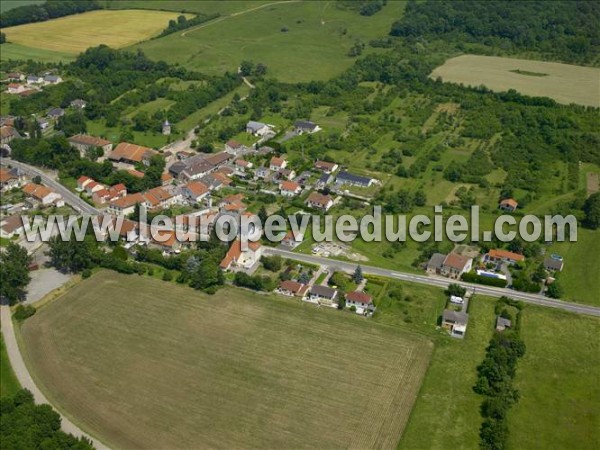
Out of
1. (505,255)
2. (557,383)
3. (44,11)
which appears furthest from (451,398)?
(44,11)

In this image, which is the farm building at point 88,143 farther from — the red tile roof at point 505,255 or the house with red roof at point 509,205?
the red tile roof at point 505,255

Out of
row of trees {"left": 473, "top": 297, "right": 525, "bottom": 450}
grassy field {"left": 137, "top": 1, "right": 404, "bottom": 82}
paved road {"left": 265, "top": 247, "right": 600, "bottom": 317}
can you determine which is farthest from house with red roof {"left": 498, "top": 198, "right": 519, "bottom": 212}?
grassy field {"left": 137, "top": 1, "right": 404, "bottom": 82}

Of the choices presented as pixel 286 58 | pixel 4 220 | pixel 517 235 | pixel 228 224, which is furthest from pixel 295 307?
pixel 286 58

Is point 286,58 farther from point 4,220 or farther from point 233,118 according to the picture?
point 4,220

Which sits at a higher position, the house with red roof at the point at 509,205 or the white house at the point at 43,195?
the white house at the point at 43,195

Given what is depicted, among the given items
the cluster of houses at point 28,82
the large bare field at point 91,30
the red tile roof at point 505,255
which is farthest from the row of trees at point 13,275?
the large bare field at point 91,30

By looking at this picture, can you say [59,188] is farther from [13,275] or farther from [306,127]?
[306,127]

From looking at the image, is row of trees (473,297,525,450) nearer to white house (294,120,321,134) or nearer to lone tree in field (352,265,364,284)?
lone tree in field (352,265,364,284)
